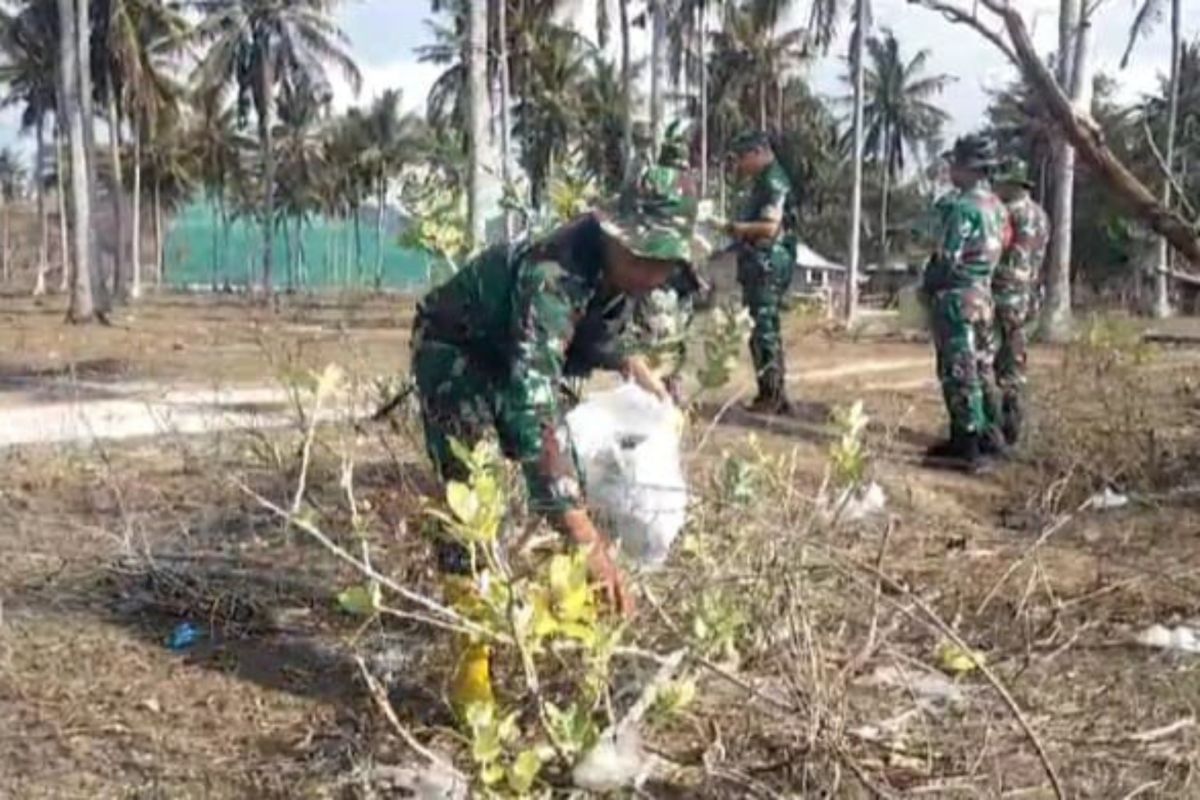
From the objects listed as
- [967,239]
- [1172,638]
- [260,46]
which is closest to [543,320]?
[1172,638]

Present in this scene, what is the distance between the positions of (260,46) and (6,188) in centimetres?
2955

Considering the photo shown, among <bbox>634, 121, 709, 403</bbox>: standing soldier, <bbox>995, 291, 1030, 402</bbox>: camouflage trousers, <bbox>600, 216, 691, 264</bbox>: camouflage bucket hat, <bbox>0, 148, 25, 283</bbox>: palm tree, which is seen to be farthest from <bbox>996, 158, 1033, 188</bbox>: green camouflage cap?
<bbox>0, 148, 25, 283</bbox>: palm tree

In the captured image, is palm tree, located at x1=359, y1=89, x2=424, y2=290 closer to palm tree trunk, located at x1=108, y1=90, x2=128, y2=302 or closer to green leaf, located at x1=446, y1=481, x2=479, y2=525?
palm tree trunk, located at x1=108, y1=90, x2=128, y2=302

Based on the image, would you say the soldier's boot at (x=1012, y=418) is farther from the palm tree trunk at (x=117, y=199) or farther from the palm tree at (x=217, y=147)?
the palm tree at (x=217, y=147)

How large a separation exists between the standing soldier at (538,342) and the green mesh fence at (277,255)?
45.8m

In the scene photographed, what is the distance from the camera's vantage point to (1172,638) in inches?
160

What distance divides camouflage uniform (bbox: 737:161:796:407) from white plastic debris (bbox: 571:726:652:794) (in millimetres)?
5400

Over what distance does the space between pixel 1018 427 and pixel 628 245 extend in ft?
15.6

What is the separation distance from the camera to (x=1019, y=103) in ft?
9.01

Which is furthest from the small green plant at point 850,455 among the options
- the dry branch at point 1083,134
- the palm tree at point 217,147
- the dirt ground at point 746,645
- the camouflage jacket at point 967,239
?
the palm tree at point 217,147

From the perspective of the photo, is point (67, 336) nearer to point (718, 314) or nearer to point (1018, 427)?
point (1018, 427)

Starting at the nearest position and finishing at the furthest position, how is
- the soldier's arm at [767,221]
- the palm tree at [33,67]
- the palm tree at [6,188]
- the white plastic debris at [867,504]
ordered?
the white plastic debris at [867,504] → the soldier's arm at [767,221] → the palm tree at [33,67] → the palm tree at [6,188]

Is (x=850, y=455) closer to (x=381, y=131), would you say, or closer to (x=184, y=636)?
(x=184, y=636)

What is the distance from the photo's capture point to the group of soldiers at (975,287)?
685cm
